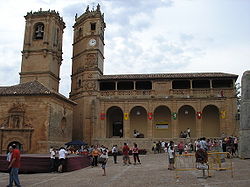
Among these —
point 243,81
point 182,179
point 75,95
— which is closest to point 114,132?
point 75,95

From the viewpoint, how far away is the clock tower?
35.0 meters

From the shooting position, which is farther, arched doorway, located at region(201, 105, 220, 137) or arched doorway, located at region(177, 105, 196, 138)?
arched doorway, located at region(177, 105, 196, 138)

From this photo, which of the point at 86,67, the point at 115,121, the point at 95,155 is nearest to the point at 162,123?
the point at 115,121

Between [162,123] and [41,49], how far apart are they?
19.1 m

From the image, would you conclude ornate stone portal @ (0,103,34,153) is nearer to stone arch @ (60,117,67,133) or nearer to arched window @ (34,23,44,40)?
stone arch @ (60,117,67,133)

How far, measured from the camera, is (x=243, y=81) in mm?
16031

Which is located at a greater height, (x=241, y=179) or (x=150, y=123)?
(x=150, y=123)

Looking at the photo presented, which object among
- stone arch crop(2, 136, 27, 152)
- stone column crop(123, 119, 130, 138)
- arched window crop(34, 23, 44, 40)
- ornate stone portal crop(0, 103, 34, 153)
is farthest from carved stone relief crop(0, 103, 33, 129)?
arched window crop(34, 23, 44, 40)

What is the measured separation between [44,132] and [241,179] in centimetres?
1892

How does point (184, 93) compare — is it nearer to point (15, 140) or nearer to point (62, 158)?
point (15, 140)

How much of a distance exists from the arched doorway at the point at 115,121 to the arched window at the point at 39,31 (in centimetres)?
1415

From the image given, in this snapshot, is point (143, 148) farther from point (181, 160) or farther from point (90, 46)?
point (90, 46)

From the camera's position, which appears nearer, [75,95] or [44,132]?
[44,132]

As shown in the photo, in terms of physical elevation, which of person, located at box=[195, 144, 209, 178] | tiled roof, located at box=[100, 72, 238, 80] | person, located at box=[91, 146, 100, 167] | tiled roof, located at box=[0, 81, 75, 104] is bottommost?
person, located at box=[91, 146, 100, 167]
